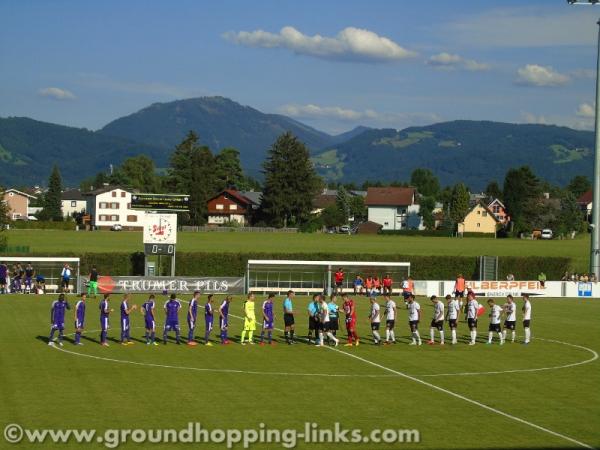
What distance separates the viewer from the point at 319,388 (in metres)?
23.2

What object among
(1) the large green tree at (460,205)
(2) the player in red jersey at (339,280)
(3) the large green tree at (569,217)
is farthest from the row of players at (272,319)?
(1) the large green tree at (460,205)

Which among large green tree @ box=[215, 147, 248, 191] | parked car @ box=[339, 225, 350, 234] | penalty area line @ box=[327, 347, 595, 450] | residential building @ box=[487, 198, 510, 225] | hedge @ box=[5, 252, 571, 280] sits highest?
large green tree @ box=[215, 147, 248, 191]

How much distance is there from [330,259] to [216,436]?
4753 centimetres

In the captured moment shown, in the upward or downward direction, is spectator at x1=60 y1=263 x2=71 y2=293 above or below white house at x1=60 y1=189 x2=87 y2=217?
below

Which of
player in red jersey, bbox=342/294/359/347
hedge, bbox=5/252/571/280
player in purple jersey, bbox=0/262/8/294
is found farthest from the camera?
hedge, bbox=5/252/571/280

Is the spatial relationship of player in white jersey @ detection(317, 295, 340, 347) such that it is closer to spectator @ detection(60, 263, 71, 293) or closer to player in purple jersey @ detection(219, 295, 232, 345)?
player in purple jersey @ detection(219, 295, 232, 345)

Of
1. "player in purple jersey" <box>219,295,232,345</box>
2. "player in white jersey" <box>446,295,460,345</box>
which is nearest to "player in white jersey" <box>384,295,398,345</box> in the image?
"player in white jersey" <box>446,295,460,345</box>

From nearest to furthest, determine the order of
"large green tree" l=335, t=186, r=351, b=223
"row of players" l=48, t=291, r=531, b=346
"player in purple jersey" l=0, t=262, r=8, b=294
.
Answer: "row of players" l=48, t=291, r=531, b=346, "player in purple jersey" l=0, t=262, r=8, b=294, "large green tree" l=335, t=186, r=351, b=223

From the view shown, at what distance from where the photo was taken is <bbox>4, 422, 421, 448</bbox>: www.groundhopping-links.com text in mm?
17531

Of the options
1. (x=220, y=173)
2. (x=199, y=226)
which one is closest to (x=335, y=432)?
(x=199, y=226)

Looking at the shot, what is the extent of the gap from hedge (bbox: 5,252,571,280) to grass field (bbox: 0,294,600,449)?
89.5 feet

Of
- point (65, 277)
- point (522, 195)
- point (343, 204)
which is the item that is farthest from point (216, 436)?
point (343, 204)

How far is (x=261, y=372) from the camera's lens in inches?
999

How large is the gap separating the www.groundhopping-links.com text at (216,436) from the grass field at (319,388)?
33 cm
